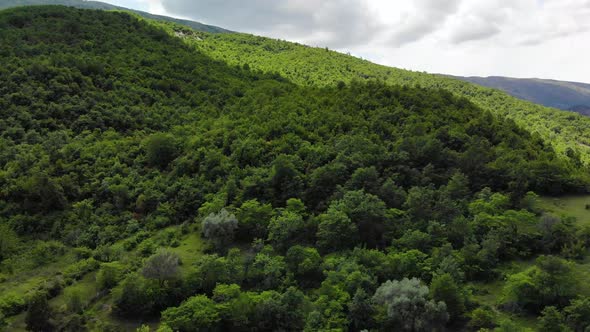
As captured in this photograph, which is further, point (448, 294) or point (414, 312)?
point (448, 294)

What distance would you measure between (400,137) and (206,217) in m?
22.7

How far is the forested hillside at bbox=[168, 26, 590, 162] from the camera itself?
71250mm

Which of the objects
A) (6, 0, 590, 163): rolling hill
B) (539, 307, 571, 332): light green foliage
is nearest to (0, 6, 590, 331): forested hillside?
(539, 307, 571, 332): light green foliage

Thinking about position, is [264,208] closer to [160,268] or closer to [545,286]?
[160,268]

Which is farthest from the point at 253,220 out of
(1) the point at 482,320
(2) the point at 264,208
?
(1) the point at 482,320

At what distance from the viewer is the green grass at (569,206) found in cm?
3749

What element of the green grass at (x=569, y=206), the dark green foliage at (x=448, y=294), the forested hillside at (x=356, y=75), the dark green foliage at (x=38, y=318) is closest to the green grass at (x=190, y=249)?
the dark green foliage at (x=38, y=318)

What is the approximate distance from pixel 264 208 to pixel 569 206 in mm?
28111

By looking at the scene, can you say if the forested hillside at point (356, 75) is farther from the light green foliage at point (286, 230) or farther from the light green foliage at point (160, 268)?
the light green foliage at point (160, 268)

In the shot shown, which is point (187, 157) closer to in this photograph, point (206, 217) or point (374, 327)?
point (206, 217)

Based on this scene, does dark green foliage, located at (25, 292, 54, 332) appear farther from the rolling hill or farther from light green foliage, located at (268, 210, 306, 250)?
the rolling hill

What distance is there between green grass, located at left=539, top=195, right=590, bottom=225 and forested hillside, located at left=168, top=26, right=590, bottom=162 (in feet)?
73.7

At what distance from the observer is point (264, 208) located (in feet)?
125

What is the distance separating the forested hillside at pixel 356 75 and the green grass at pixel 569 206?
885 inches
